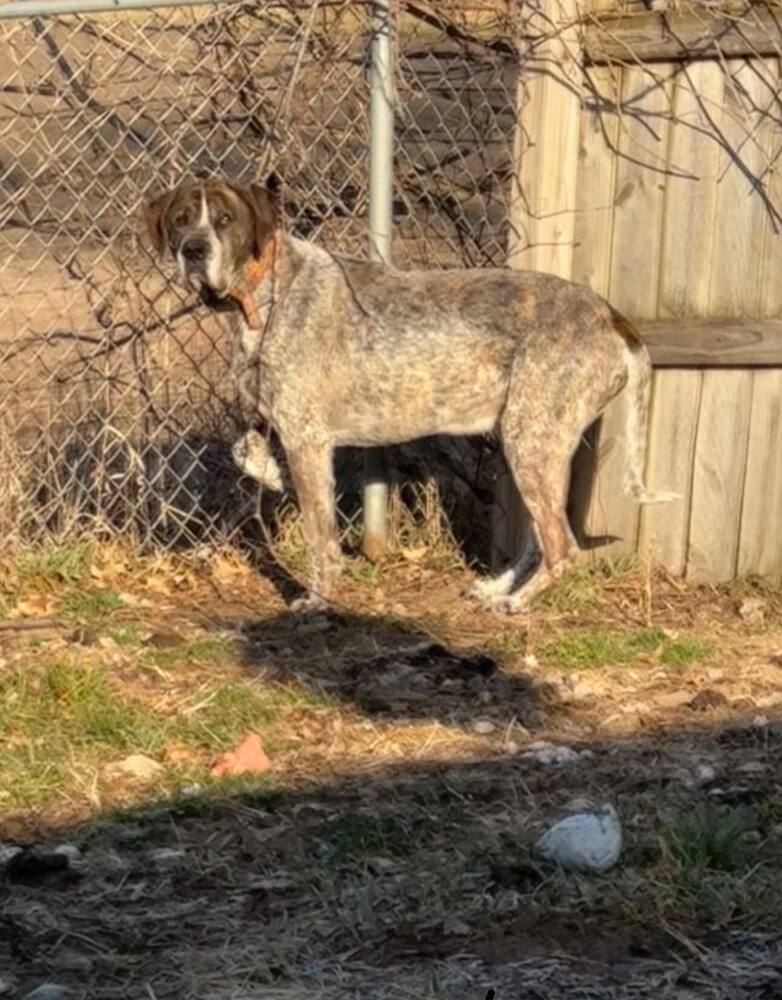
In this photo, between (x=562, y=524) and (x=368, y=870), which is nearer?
(x=368, y=870)

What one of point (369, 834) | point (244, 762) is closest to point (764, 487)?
point (244, 762)

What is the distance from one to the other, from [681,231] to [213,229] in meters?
1.63

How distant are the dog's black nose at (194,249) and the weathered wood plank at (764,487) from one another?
196cm

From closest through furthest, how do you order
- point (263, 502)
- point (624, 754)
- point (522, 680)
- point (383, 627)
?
point (624, 754) → point (522, 680) → point (383, 627) → point (263, 502)

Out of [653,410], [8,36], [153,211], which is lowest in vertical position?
[653,410]

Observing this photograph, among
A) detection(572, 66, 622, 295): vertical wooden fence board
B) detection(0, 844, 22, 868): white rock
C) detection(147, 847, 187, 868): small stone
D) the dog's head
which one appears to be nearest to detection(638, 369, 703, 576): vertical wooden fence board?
detection(572, 66, 622, 295): vertical wooden fence board

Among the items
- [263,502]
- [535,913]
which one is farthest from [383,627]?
[535,913]

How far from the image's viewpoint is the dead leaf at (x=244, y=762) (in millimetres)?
4918

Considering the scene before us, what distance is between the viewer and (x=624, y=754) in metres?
5.10

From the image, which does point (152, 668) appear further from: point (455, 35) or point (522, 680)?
point (455, 35)

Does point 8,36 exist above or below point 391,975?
above

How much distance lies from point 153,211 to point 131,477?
113 centimetres

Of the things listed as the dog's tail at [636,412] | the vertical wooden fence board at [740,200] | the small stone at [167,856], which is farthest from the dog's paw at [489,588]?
the small stone at [167,856]

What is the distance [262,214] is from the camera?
673 cm
